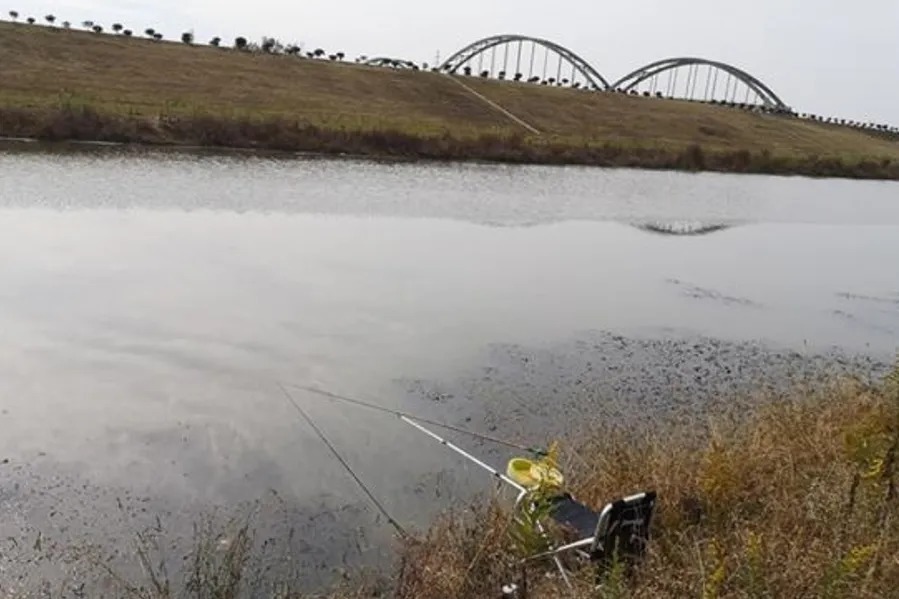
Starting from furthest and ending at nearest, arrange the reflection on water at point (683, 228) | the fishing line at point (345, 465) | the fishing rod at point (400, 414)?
the reflection on water at point (683, 228) < the fishing rod at point (400, 414) < the fishing line at point (345, 465)

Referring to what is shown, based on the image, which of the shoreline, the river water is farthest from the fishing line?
the shoreline

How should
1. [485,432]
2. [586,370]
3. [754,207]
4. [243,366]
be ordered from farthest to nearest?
1. [754,207]
2. [586,370]
3. [243,366]
4. [485,432]

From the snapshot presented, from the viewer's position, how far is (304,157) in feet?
93.5

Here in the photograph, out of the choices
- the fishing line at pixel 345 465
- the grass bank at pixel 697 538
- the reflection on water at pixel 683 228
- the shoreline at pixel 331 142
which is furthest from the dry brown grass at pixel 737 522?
the shoreline at pixel 331 142

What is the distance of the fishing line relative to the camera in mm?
6023

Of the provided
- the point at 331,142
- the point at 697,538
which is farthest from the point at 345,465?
the point at 331,142

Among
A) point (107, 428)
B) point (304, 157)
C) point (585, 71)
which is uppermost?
point (585, 71)

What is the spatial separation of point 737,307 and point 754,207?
698 inches

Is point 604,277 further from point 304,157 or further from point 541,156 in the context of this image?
point 541,156

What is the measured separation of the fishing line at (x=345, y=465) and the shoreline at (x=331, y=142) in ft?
63.5

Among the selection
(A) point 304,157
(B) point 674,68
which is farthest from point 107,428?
(B) point 674,68

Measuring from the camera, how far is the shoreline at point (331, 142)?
25.1 metres

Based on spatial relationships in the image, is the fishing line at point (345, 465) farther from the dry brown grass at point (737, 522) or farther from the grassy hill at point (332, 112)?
the grassy hill at point (332, 112)

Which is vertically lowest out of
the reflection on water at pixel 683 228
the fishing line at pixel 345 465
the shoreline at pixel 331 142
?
the fishing line at pixel 345 465
